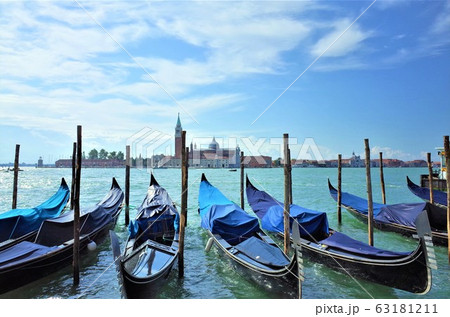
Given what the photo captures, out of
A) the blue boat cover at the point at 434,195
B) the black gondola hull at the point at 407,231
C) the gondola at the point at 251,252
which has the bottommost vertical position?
the black gondola hull at the point at 407,231

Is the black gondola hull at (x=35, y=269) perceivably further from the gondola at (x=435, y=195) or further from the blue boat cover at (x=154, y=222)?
the gondola at (x=435, y=195)

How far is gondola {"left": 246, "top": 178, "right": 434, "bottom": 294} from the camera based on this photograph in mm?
3295

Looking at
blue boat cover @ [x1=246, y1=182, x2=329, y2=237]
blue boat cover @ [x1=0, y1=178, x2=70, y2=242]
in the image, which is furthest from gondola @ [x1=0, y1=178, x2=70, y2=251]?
blue boat cover @ [x1=246, y1=182, x2=329, y2=237]

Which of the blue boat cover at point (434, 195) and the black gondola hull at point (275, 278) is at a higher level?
the blue boat cover at point (434, 195)

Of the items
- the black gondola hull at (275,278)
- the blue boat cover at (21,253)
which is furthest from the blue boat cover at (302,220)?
the blue boat cover at (21,253)

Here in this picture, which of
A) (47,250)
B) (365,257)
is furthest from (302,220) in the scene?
(47,250)

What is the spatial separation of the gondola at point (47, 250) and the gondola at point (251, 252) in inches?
76.4

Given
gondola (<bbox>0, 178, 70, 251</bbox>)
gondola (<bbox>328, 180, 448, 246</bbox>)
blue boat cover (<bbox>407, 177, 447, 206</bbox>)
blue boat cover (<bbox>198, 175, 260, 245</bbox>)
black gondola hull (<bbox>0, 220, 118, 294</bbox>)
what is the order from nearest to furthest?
black gondola hull (<bbox>0, 220, 118, 294</bbox>)
gondola (<bbox>0, 178, 70, 251</bbox>)
blue boat cover (<bbox>198, 175, 260, 245</bbox>)
gondola (<bbox>328, 180, 448, 246</bbox>)
blue boat cover (<bbox>407, 177, 447, 206</bbox>)

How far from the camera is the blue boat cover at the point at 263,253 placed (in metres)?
3.72

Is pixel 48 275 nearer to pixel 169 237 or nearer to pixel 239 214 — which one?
pixel 169 237

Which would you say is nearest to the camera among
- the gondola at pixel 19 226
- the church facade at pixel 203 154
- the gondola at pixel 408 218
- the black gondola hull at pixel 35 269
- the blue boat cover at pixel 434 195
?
the black gondola hull at pixel 35 269

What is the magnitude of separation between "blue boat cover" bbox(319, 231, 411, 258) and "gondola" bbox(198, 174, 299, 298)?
823 millimetres

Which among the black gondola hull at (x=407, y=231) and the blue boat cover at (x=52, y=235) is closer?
the blue boat cover at (x=52, y=235)

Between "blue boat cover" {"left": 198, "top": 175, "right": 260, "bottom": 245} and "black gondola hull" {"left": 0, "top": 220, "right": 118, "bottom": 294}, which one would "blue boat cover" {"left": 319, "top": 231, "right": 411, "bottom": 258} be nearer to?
"blue boat cover" {"left": 198, "top": 175, "right": 260, "bottom": 245}
